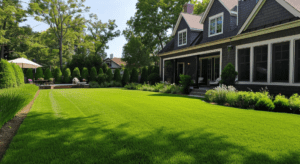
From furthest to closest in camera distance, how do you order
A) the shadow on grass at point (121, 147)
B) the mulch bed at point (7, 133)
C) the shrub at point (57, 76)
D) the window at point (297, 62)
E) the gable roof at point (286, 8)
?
the shrub at point (57, 76) → the gable roof at point (286, 8) → the window at point (297, 62) → the mulch bed at point (7, 133) → the shadow on grass at point (121, 147)

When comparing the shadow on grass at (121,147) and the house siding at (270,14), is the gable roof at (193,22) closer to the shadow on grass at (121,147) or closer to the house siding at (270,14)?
the house siding at (270,14)

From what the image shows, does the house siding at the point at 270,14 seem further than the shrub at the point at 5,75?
Yes

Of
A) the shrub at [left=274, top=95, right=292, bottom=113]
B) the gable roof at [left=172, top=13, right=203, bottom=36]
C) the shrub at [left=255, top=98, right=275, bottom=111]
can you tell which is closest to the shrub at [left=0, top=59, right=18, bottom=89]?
the shrub at [left=255, top=98, right=275, bottom=111]

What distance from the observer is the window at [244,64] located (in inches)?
444

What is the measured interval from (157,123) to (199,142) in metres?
1.58

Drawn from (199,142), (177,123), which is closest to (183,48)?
(177,123)

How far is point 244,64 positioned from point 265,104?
4.88 meters

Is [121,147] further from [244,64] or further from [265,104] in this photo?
[244,64]

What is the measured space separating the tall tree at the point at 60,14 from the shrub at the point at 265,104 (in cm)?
3033

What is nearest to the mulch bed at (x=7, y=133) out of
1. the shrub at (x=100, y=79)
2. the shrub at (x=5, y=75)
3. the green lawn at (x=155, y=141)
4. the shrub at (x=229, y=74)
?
the green lawn at (x=155, y=141)

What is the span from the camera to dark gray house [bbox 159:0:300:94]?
8.91m

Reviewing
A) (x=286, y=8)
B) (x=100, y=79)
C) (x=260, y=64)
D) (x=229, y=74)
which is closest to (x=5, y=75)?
(x=229, y=74)

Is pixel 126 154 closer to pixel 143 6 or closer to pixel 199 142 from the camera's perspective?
pixel 199 142

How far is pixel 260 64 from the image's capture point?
10633 mm
